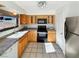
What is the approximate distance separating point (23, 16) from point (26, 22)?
0.59 metres

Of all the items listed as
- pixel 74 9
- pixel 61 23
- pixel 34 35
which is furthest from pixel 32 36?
pixel 74 9

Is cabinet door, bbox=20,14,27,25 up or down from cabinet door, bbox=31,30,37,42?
up

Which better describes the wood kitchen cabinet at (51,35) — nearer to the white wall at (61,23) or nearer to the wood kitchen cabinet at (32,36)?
the wood kitchen cabinet at (32,36)

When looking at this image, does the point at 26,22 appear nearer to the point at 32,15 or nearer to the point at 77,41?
the point at 32,15

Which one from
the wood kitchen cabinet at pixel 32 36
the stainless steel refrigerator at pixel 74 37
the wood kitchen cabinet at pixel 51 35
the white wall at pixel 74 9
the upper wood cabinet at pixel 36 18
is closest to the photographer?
→ the stainless steel refrigerator at pixel 74 37

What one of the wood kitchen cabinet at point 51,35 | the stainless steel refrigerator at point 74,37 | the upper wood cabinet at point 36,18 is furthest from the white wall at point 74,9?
the upper wood cabinet at point 36,18

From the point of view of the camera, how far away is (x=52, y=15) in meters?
8.10

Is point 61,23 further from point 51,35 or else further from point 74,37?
point 74,37

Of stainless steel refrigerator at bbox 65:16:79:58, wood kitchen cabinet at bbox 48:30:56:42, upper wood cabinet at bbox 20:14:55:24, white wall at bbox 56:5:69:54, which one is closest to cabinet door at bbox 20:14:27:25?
upper wood cabinet at bbox 20:14:55:24

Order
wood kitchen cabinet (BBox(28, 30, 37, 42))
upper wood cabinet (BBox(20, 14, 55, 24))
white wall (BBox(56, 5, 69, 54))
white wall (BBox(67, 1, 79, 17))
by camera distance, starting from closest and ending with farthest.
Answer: white wall (BBox(67, 1, 79, 17)) < white wall (BBox(56, 5, 69, 54)) < wood kitchen cabinet (BBox(28, 30, 37, 42)) < upper wood cabinet (BBox(20, 14, 55, 24))

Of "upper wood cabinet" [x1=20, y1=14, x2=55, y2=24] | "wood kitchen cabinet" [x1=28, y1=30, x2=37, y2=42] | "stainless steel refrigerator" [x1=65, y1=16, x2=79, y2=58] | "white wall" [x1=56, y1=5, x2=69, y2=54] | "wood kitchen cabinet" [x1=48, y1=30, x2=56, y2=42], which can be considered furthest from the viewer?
"upper wood cabinet" [x1=20, y1=14, x2=55, y2=24]

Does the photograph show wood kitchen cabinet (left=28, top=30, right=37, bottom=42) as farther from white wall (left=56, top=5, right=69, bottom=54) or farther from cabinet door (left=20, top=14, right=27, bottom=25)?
white wall (left=56, top=5, right=69, bottom=54)

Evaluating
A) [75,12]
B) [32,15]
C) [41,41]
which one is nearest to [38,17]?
[32,15]

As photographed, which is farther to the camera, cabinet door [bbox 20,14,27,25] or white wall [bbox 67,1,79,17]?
cabinet door [bbox 20,14,27,25]
